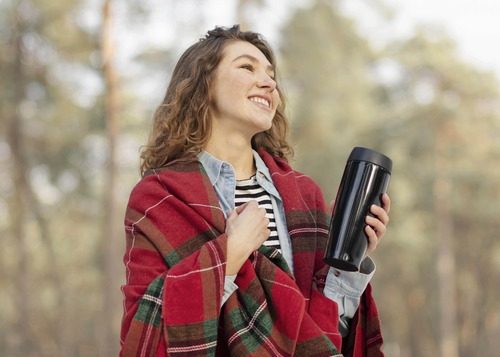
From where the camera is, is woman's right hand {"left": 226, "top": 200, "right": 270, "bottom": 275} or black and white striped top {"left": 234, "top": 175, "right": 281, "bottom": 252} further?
black and white striped top {"left": 234, "top": 175, "right": 281, "bottom": 252}

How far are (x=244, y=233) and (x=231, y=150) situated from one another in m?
0.36

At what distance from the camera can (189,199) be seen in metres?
1.96

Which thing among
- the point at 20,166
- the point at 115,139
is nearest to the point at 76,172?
the point at 20,166

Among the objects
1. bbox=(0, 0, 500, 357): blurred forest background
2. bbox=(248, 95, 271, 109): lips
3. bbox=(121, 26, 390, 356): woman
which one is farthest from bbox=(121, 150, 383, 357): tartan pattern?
bbox=(0, 0, 500, 357): blurred forest background

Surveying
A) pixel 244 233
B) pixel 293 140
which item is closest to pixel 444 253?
pixel 293 140

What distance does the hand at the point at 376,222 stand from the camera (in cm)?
195

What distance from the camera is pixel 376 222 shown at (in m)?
1.96

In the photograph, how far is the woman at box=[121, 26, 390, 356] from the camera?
1804mm

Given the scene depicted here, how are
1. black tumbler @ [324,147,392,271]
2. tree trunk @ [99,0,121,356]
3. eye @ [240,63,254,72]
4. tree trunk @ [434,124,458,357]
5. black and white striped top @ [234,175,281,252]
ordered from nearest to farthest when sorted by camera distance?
black tumbler @ [324,147,392,271], black and white striped top @ [234,175,281,252], eye @ [240,63,254,72], tree trunk @ [99,0,121,356], tree trunk @ [434,124,458,357]

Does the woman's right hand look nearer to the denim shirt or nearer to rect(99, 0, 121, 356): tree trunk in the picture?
the denim shirt

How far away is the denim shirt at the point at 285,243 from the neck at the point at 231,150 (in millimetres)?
35

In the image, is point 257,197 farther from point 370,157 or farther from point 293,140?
point 293,140

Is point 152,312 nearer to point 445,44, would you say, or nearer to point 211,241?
point 211,241

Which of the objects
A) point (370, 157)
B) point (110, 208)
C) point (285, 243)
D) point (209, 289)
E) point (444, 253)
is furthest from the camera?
point (444, 253)
